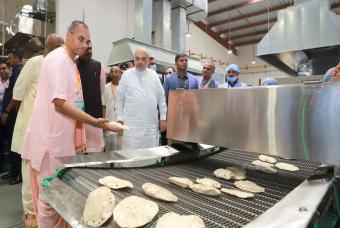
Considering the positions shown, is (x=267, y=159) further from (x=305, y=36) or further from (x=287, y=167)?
(x=305, y=36)

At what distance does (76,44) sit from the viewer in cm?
140

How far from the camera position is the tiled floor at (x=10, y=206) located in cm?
206

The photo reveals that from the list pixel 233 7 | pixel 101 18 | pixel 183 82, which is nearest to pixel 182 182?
pixel 183 82

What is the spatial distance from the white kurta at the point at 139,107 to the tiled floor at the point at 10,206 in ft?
3.44

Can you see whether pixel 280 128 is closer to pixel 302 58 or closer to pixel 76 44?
pixel 76 44

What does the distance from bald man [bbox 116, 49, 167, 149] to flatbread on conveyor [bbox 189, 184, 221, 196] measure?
1490 millimetres

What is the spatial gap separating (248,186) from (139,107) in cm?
159

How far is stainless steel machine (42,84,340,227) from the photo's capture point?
73 centimetres

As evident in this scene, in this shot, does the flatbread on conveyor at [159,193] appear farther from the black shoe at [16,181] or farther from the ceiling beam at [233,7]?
the ceiling beam at [233,7]

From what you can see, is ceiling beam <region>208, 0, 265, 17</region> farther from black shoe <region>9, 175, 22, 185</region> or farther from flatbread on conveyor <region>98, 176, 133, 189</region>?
flatbread on conveyor <region>98, 176, 133, 189</region>

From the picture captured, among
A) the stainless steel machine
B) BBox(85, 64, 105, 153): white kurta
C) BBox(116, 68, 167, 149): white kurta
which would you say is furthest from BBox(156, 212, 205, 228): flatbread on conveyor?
BBox(116, 68, 167, 149): white kurta

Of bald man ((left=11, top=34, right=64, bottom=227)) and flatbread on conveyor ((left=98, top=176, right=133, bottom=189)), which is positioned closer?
flatbread on conveyor ((left=98, top=176, right=133, bottom=189))

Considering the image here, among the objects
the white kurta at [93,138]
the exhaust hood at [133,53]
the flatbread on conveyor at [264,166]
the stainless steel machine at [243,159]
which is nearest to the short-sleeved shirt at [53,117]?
the stainless steel machine at [243,159]

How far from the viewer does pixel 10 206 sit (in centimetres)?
239
